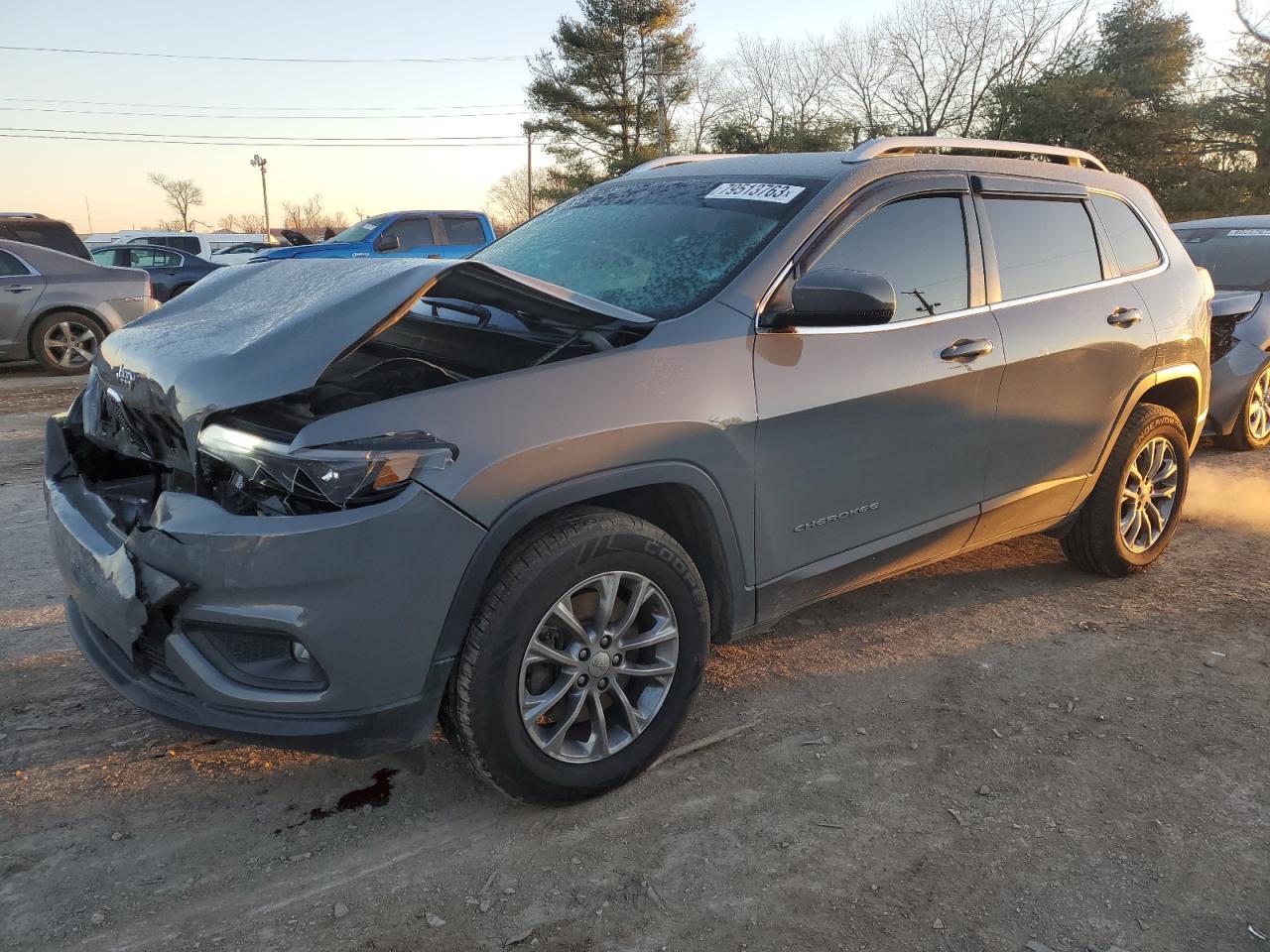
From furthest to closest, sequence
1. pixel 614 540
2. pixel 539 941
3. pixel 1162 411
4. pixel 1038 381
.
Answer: pixel 1162 411 → pixel 1038 381 → pixel 614 540 → pixel 539 941

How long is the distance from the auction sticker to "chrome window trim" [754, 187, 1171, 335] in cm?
30

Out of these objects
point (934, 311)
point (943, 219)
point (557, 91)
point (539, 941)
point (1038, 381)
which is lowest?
point (539, 941)

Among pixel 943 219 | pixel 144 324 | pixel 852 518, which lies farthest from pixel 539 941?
pixel 943 219

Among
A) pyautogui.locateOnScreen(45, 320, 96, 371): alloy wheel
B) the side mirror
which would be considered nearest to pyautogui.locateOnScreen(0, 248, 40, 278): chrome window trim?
pyautogui.locateOnScreen(45, 320, 96, 371): alloy wheel

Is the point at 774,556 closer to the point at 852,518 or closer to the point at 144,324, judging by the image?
the point at 852,518

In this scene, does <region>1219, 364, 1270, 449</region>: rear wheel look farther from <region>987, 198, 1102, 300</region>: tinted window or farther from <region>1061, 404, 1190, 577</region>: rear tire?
<region>987, 198, 1102, 300</region>: tinted window

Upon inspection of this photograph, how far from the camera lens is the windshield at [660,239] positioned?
304 centimetres

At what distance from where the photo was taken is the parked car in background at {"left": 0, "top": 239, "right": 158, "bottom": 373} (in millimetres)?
10359

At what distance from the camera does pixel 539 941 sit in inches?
86.8

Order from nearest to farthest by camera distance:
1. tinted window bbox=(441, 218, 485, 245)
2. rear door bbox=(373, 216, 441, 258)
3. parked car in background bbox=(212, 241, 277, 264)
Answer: rear door bbox=(373, 216, 441, 258)
tinted window bbox=(441, 218, 485, 245)
parked car in background bbox=(212, 241, 277, 264)

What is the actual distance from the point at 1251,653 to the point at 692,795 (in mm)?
2429

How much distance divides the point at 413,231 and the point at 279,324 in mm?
13399

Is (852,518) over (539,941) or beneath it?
over

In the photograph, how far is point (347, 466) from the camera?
2.20 meters
